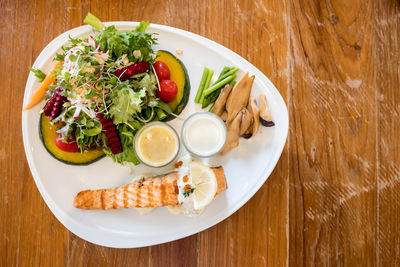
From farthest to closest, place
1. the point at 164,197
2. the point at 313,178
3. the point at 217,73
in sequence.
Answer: the point at 313,178 < the point at 217,73 < the point at 164,197

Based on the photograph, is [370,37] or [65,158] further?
[370,37]

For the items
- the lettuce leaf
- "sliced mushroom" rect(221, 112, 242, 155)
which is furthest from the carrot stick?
"sliced mushroom" rect(221, 112, 242, 155)

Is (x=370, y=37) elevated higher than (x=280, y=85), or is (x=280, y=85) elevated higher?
(x=370, y=37)

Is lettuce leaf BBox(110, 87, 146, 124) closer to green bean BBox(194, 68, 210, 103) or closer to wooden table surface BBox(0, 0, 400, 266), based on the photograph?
green bean BBox(194, 68, 210, 103)

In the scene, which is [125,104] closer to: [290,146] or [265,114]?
[265,114]

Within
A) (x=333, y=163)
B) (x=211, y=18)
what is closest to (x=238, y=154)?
(x=333, y=163)

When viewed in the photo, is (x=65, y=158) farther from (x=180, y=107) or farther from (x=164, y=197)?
(x=180, y=107)

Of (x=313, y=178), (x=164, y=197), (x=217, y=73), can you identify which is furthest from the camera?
(x=313, y=178)
